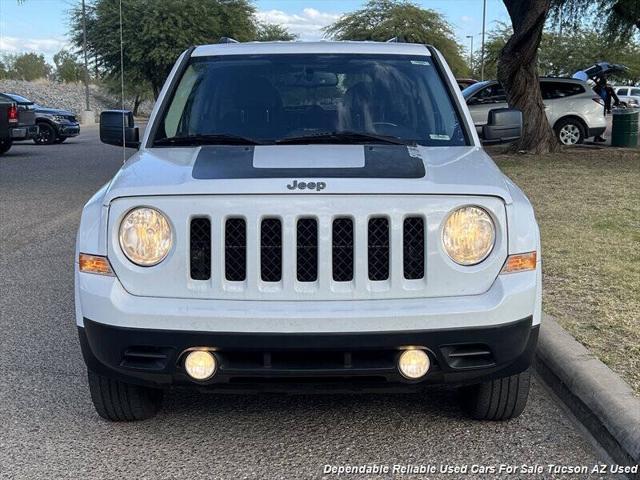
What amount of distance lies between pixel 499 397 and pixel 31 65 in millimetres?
87637

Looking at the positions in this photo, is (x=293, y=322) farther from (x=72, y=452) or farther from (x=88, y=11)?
(x=88, y=11)

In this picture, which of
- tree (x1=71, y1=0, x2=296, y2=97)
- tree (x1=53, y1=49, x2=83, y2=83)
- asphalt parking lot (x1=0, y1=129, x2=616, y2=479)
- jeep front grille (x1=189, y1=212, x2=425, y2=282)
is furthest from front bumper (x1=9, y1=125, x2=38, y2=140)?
tree (x1=53, y1=49, x2=83, y2=83)

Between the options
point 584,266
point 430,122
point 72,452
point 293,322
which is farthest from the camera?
point 584,266

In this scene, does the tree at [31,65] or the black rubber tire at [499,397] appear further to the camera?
the tree at [31,65]

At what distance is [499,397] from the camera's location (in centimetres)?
370

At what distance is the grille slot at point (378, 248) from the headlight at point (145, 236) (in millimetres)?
826

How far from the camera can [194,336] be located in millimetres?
3146

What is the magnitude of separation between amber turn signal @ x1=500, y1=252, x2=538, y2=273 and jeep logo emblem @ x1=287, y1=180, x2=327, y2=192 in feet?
2.71

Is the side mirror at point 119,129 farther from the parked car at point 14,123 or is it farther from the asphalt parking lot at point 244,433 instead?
the parked car at point 14,123

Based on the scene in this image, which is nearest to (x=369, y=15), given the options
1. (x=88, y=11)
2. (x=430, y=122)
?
(x=88, y=11)

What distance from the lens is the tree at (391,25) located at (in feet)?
185

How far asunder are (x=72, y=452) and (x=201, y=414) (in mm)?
668

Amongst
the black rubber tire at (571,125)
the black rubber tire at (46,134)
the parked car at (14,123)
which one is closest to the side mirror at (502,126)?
the black rubber tire at (571,125)

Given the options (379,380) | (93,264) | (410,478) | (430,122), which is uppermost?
(430,122)
